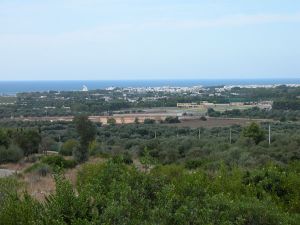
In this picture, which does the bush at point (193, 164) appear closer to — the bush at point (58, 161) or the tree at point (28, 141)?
the bush at point (58, 161)

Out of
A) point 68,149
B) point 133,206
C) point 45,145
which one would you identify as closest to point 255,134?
point 68,149

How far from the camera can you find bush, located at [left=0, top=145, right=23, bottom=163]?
31.5 meters

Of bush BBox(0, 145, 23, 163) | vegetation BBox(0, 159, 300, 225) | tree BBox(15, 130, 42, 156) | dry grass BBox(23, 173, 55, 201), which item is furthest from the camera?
tree BBox(15, 130, 42, 156)

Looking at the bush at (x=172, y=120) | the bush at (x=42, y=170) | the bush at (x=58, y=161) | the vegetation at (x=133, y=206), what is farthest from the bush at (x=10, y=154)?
the bush at (x=172, y=120)

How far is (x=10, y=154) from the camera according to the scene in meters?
31.7

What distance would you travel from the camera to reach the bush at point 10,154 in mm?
31547

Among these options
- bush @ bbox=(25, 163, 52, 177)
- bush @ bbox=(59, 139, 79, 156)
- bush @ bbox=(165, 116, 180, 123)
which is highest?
bush @ bbox=(25, 163, 52, 177)

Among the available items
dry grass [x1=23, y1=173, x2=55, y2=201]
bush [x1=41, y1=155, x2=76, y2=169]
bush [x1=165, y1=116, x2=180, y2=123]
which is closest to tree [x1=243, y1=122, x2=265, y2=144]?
bush [x1=41, y1=155, x2=76, y2=169]

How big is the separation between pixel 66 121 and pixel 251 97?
42413 millimetres

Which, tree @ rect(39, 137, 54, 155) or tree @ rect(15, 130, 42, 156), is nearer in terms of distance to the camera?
tree @ rect(15, 130, 42, 156)

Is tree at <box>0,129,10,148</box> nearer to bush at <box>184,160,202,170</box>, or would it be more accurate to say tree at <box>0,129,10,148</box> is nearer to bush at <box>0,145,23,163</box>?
bush at <box>0,145,23,163</box>

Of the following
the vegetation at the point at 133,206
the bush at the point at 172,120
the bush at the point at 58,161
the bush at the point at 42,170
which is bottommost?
the bush at the point at 172,120

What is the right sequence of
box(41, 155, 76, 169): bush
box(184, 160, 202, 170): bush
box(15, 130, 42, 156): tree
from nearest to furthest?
box(184, 160, 202, 170): bush
box(41, 155, 76, 169): bush
box(15, 130, 42, 156): tree

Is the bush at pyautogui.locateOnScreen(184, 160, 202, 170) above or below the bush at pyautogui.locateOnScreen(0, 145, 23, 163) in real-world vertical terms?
above
